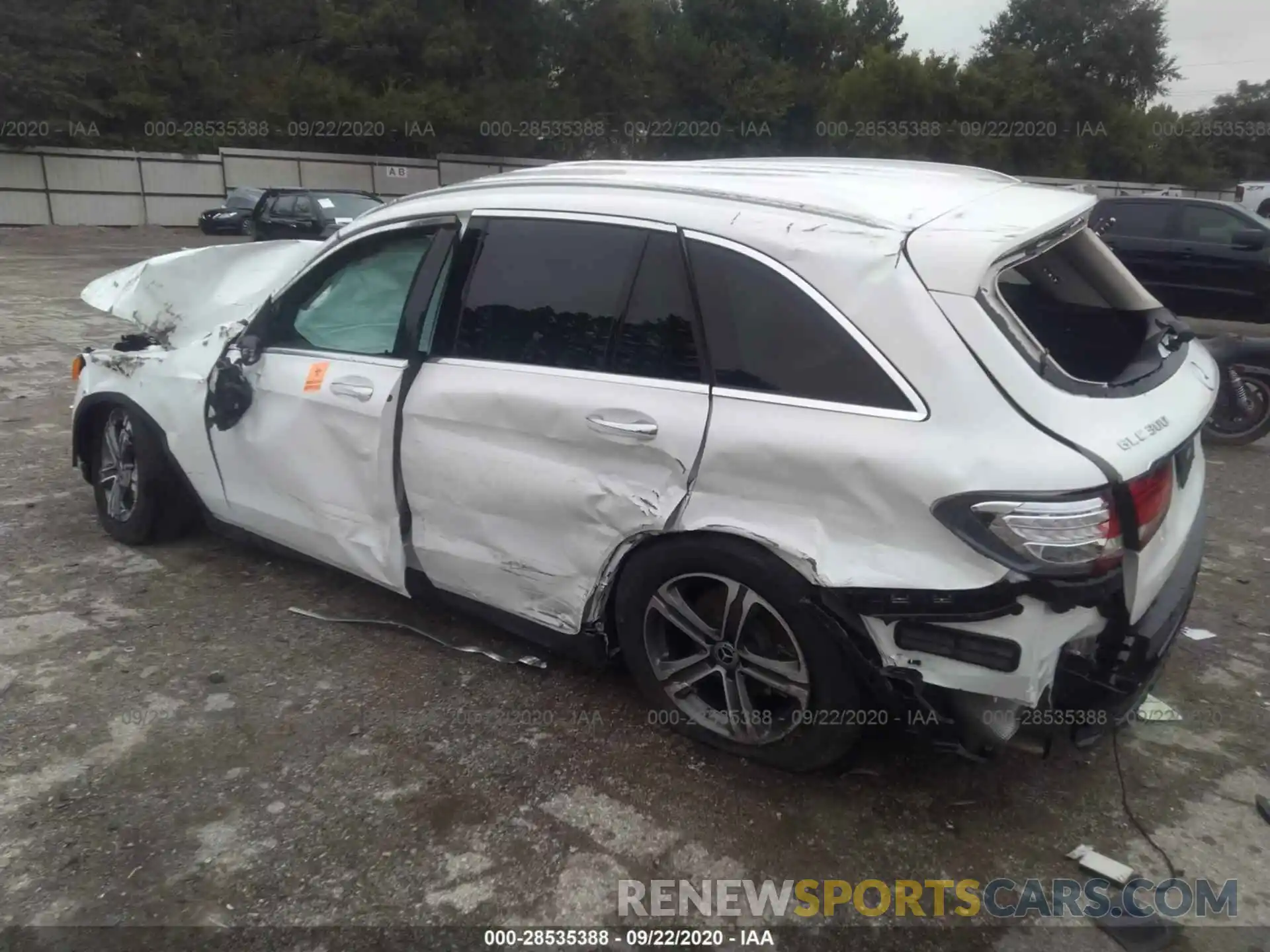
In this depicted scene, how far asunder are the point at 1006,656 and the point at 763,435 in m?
0.84

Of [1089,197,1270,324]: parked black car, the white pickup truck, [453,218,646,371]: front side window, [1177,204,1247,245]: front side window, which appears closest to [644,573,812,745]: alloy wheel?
[453,218,646,371]: front side window

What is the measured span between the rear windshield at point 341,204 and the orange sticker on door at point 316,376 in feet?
52.2

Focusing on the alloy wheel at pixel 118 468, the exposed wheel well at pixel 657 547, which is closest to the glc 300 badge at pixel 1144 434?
the exposed wheel well at pixel 657 547

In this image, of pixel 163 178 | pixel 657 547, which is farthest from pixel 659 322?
pixel 163 178

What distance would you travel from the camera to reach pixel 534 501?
3164 millimetres

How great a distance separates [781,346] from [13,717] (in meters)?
2.79

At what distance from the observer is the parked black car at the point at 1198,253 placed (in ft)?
35.7

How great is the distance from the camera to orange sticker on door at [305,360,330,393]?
371cm

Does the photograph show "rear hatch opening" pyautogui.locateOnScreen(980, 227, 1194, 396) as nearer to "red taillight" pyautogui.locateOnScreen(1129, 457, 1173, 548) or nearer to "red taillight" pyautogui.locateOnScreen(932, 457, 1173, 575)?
"red taillight" pyautogui.locateOnScreen(1129, 457, 1173, 548)

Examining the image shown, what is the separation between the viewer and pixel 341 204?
62.9 ft

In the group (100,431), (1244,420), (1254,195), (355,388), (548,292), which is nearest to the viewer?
(548,292)

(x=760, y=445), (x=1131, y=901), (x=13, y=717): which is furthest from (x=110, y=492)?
(x=1131, y=901)

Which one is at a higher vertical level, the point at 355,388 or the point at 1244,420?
the point at 355,388

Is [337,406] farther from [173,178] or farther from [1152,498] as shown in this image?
[173,178]
